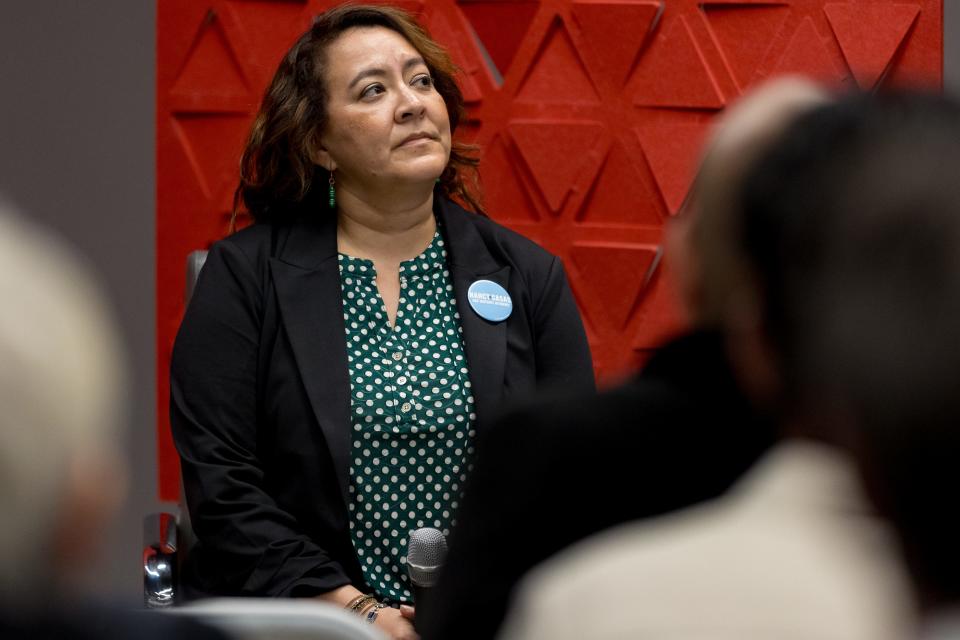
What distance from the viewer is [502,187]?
341 centimetres

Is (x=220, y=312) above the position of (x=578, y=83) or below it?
below

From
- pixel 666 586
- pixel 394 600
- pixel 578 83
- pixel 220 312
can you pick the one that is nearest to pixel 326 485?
pixel 394 600

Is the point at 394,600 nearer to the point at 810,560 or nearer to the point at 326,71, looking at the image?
the point at 326,71

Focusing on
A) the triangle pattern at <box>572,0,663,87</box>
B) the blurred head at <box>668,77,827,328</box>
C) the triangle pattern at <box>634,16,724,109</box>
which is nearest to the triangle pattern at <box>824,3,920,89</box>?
the triangle pattern at <box>634,16,724,109</box>

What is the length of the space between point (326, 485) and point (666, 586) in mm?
1878

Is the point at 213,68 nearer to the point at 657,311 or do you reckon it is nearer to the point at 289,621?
the point at 657,311

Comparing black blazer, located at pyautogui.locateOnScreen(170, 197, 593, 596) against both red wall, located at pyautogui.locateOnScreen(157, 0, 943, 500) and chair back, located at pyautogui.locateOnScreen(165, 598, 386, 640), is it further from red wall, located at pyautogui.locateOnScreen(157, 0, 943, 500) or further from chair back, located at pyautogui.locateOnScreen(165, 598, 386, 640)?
chair back, located at pyautogui.locateOnScreen(165, 598, 386, 640)

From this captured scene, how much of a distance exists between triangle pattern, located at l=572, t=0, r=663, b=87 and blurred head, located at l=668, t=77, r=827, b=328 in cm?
223

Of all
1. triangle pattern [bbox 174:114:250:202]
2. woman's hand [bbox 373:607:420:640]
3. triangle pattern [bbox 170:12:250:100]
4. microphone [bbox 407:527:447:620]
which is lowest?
woman's hand [bbox 373:607:420:640]

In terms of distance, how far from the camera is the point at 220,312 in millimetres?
2586

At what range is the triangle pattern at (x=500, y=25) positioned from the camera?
3373 millimetres

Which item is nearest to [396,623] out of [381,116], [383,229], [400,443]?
[400,443]

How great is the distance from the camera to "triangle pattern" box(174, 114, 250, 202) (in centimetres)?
348

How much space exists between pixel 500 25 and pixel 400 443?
1.37 metres
